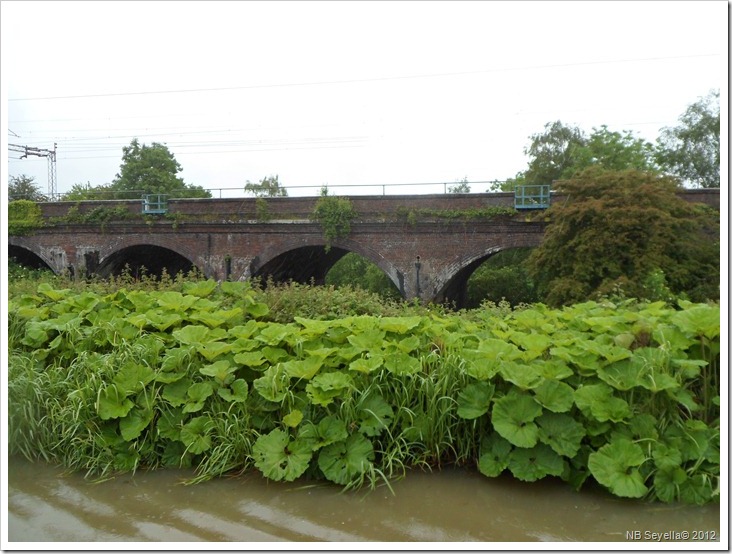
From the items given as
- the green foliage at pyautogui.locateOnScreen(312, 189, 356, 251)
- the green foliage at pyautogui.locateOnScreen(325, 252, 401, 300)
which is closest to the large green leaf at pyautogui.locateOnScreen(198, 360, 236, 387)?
the green foliage at pyautogui.locateOnScreen(312, 189, 356, 251)

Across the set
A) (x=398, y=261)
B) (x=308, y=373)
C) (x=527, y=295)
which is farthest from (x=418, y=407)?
(x=527, y=295)

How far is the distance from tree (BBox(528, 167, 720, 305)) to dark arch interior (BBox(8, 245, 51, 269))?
747 inches

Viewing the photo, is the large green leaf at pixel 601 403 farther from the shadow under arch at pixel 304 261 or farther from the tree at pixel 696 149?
the tree at pixel 696 149

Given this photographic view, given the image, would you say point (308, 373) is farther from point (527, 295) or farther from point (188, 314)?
point (527, 295)

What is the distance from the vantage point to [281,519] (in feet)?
8.61

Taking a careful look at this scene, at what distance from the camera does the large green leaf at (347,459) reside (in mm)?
2822

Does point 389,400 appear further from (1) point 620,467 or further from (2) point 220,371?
(1) point 620,467

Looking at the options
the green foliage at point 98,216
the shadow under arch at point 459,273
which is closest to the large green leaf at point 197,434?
the shadow under arch at point 459,273

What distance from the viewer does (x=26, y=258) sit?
898 inches

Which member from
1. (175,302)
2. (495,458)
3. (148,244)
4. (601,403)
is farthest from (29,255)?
(601,403)

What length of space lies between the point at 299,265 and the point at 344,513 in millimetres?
17160

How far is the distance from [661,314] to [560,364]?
1.00 metres

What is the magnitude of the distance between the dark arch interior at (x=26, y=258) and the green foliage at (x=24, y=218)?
67.1 inches

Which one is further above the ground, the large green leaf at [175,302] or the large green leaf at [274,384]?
the large green leaf at [175,302]
